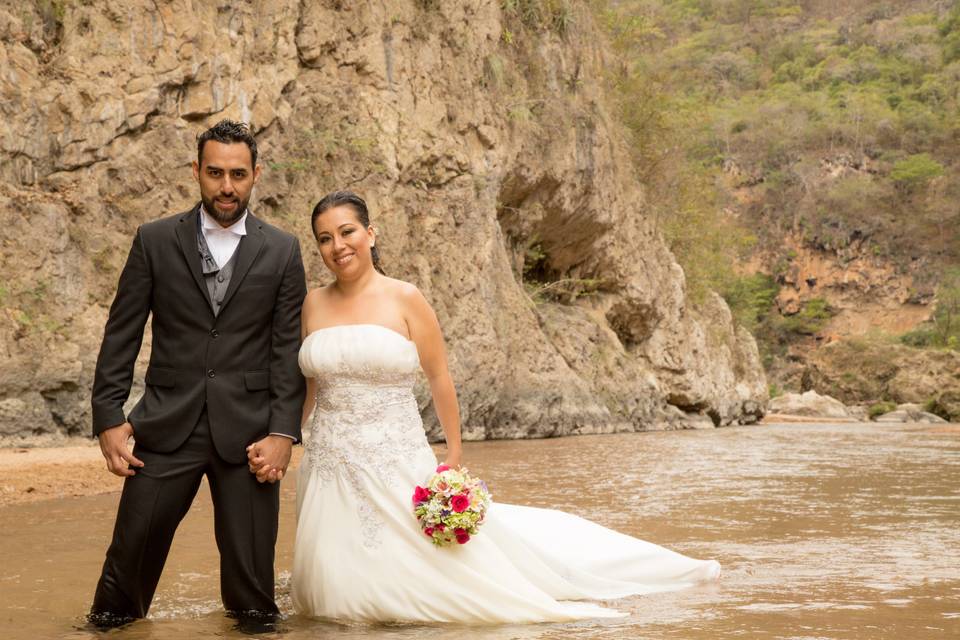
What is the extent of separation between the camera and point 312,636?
4.06 metres

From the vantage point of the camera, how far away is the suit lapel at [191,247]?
403 centimetres

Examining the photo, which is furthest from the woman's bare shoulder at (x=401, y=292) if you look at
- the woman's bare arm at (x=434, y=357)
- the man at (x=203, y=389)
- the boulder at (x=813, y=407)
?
the boulder at (x=813, y=407)

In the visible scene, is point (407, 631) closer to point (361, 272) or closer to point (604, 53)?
point (361, 272)

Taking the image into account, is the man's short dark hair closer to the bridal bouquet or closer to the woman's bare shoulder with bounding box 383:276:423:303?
the woman's bare shoulder with bounding box 383:276:423:303

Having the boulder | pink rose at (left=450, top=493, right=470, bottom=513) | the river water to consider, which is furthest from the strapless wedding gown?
the boulder

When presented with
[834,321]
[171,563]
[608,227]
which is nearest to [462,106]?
[608,227]

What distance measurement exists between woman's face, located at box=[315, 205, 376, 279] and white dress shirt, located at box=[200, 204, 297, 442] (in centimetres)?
49

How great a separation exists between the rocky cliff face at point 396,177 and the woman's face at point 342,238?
952 centimetres

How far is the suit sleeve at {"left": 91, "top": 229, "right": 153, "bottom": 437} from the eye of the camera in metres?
3.97

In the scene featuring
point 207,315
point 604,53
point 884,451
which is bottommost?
point 884,451

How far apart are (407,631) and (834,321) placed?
6274 cm

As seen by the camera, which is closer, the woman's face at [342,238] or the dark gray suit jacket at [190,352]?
the dark gray suit jacket at [190,352]

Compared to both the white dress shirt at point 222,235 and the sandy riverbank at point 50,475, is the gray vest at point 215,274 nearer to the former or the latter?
the white dress shirt at point 222,235

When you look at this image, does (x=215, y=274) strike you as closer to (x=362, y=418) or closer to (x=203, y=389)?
(x=203, y=389)
